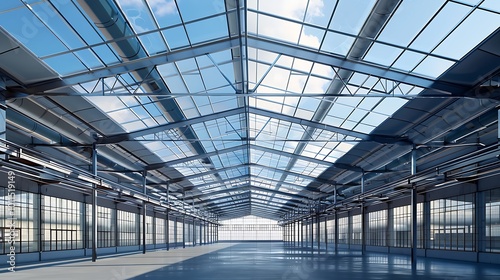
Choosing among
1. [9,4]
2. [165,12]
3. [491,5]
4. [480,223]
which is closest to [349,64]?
[491,5]

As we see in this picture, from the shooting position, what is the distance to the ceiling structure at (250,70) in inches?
739

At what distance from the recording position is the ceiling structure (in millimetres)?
18781

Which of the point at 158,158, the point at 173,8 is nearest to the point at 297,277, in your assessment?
the point at 173,8

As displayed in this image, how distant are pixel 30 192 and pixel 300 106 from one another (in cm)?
1995

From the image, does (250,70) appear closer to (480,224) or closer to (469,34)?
(469,34)

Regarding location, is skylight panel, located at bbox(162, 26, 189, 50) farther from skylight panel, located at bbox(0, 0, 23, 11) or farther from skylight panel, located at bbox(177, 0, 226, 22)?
skylight panel, located at bbox(0, 0, 23, 11)

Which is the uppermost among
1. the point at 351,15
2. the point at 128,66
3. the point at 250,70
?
the point at 351,15

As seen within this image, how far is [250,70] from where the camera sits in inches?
1078

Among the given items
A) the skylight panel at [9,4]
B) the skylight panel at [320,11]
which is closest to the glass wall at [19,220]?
the skylight panel at [9,4]

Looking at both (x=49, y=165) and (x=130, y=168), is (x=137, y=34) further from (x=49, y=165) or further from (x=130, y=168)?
A: (x=130, y=168)

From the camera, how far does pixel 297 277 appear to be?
21.5 m

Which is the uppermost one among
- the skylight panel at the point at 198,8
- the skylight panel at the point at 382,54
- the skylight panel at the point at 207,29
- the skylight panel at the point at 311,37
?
the skylight panel at the point at 198,8

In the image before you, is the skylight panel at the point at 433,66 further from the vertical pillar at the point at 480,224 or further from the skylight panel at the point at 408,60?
the vertical pillar at the point at 480,224

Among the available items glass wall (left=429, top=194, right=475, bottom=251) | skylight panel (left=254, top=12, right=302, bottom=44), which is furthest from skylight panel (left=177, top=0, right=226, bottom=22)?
glass wall (left=429, top=194, right=475, bottom=251)
